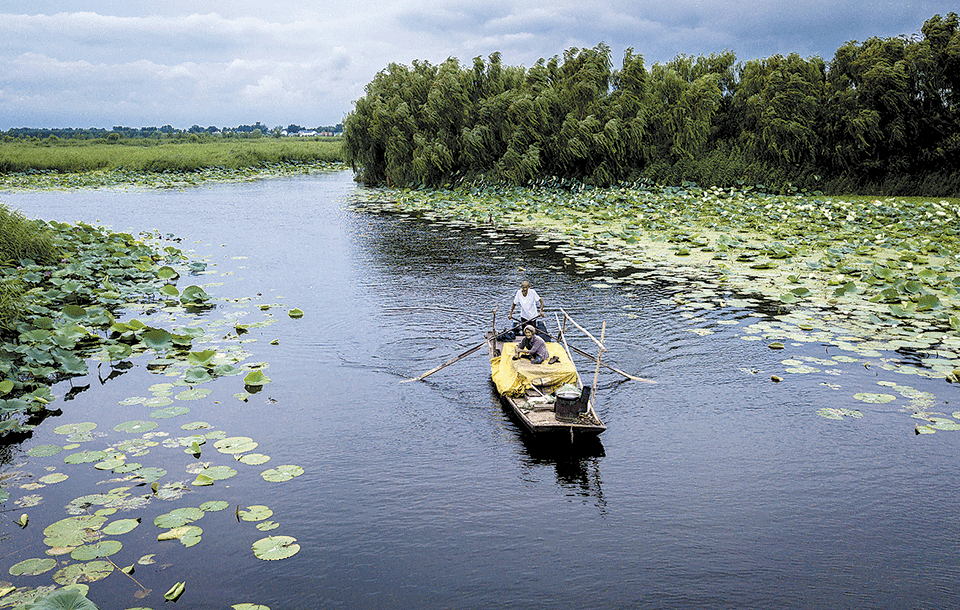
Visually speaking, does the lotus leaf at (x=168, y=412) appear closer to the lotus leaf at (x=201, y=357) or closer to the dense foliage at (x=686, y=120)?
the lotus leaf at (x=201, y=357)

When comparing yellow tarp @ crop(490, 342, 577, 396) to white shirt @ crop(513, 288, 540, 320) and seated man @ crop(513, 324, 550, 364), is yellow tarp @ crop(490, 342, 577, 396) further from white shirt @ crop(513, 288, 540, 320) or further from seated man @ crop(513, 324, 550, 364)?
white shirt @ crop(513, 288, 540, 320)

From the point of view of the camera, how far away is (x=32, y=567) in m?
5.61

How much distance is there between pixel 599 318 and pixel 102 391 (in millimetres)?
8275

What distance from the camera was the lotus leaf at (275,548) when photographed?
5.90 m

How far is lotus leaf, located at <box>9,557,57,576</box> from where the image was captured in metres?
5.55

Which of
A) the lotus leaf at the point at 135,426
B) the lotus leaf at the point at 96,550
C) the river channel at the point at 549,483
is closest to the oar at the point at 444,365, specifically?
the river channel at the point at 549,483

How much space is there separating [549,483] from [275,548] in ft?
9.45

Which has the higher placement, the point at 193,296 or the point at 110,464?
the point at 193,296

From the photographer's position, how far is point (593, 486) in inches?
286

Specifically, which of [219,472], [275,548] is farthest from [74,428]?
[275,548]

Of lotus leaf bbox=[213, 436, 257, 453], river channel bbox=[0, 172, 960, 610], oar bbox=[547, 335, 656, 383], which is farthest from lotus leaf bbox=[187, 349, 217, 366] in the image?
oar bbox=[547, 335, 656, 383]

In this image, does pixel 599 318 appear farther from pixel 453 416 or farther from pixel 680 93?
pixel 680 93

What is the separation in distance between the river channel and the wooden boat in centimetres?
34

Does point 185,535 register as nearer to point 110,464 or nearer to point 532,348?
point 110,464
